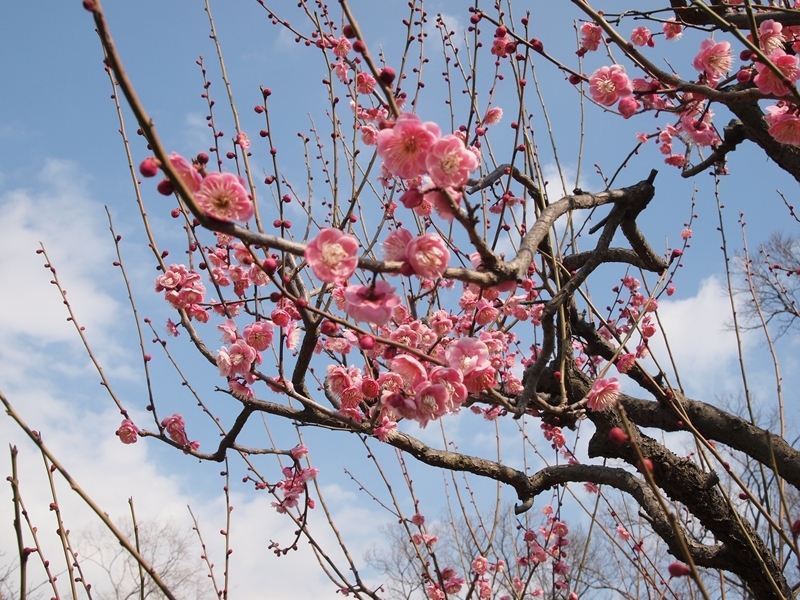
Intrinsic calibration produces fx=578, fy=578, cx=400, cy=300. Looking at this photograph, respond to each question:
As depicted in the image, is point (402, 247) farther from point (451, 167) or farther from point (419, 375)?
point (419, 375)

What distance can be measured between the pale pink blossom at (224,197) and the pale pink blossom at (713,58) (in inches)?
85.2

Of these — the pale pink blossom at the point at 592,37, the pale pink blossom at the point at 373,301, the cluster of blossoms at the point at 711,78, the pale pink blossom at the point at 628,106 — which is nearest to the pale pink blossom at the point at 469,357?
the pale pink blossom at the point at 373,301

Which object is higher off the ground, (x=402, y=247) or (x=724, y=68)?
(x=724, y=68)

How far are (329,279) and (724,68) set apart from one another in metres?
2.12

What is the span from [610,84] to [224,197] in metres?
1.85

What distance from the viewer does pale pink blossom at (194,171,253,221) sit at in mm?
1135

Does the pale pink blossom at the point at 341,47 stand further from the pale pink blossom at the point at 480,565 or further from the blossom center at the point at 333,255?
the pale pink blossom at the point at 480,565

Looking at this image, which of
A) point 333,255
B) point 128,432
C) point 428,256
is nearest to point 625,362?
point 428,256

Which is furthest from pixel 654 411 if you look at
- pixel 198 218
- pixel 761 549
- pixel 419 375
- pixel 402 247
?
pixel 198 218

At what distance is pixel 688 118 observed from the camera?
2.92 m

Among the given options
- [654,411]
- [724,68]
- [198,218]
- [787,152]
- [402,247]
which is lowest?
[198,218]

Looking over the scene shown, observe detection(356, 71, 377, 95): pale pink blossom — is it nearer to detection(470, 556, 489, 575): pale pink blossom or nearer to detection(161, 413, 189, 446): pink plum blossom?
detection(161, 413, 189, 446): pink plum blossom

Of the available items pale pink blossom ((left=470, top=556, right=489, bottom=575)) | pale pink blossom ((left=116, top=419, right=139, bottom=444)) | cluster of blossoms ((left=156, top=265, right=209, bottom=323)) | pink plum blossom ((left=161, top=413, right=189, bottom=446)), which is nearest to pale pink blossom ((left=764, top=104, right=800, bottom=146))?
cluster of blossoms ((left=156, top=265, right=209, bottom=323))

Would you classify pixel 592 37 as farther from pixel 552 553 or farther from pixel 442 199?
pixel 552 553
